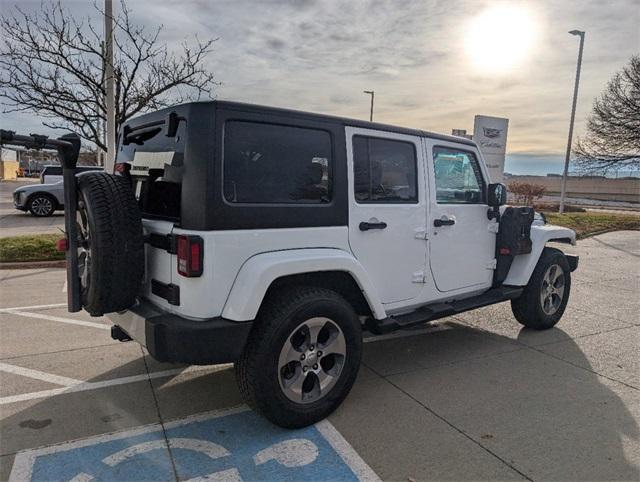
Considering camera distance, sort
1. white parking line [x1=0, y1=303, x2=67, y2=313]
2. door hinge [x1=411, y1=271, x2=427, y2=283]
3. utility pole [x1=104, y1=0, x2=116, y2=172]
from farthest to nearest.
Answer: utility pole [x1=104, y1=0, x2=116, y2=172] → white parking line [x1=0, y1=303, x2=67, y2=313] → door hinge [x1=411, y1=271, x2=427, y2=283]

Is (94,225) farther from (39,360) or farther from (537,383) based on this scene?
(537,383)

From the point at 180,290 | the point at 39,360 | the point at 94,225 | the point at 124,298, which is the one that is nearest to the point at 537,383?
the point at 180,290

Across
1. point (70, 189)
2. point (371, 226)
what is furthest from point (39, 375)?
point (371, 226)

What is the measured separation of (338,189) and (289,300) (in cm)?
86

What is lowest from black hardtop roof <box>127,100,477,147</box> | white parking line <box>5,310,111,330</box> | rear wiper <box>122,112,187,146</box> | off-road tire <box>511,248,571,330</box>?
white parking line <box>5,310,111,330</box>

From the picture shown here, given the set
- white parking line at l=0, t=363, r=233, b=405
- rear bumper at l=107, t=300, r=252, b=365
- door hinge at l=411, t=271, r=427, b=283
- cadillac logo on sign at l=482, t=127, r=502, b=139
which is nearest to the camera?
rear bumper at l=107, t=300, r=252, b=365

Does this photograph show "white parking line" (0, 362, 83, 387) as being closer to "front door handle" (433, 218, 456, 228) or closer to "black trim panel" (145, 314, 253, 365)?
"black trim panel" (145, 314, 253, 365)

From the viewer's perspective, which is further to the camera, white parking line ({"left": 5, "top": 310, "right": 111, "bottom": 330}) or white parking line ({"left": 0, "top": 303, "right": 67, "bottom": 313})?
white parking line ({"left": 0, "top": 303, "right": 67, "bottom": 313})

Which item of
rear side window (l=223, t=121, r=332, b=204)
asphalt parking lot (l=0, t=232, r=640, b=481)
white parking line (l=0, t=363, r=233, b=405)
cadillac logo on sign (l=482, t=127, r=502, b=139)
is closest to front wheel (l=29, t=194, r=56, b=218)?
asphalt parking lot (l=0, t=232, r=640, b=481)

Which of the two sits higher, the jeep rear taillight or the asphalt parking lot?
the jeep rear taillight

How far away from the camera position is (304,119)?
127 inches

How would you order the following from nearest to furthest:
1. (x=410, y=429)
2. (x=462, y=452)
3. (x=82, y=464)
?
1. (x=82, y=464)
2. (x=462, y=452)
3. (x=410, y=429)

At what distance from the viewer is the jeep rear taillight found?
2.74 m

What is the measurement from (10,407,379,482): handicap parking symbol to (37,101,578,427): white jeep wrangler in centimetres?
19
